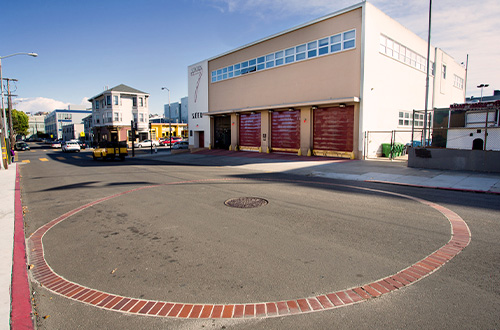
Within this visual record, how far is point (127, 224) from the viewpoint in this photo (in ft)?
21.1

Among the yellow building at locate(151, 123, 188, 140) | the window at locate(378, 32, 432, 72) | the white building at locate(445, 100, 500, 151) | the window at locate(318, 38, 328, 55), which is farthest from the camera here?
the yellow building at locate(151, 123, 188, 140)

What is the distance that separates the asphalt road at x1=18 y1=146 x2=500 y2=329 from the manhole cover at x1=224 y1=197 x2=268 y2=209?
26cm

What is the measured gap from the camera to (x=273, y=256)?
15.0 ft

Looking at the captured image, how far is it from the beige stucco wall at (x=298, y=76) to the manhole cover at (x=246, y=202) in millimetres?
15754

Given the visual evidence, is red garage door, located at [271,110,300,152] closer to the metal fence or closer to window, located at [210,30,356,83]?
window, located at [210,30,356,83]

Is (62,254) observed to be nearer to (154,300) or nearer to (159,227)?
(159,227)

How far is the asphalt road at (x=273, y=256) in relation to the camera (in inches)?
121

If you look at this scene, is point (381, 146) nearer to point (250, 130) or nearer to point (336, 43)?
point (336, 43)

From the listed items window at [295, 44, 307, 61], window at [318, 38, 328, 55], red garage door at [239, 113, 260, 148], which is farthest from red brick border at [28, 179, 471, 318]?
red garage door at [239, 113, 260, 148]

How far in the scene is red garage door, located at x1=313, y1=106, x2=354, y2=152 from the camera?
21.5 m

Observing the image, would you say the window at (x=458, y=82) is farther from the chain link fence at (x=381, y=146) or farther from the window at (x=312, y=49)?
the window at (x=312, y=49)

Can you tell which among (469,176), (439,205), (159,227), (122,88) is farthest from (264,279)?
(122,88)

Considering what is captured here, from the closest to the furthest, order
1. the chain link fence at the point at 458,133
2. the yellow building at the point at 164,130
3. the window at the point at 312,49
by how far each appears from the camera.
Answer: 1. the chain link fence at the point at 458,133
2. the window at the point at 312,49
3. the yellow building at the point at 164,130

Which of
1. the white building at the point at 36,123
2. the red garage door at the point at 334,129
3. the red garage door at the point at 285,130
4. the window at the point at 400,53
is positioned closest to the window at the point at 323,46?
the window at the point at 400,53
